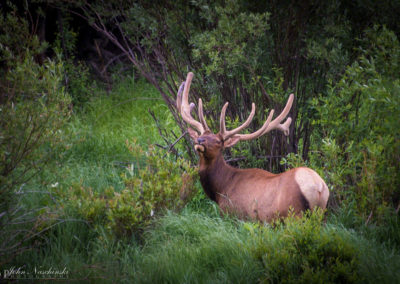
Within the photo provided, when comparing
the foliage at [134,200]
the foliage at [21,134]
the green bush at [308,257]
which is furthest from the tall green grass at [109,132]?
the green bush at [308,257]

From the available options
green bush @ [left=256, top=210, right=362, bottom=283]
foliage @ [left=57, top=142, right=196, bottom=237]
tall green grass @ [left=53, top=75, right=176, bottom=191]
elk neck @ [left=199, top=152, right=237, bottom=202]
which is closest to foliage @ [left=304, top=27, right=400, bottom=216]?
green bush @ [left=256, top=210, right=362, bottom=283]

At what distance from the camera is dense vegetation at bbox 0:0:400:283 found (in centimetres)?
374

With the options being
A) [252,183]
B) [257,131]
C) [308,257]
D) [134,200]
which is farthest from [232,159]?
[308,257]

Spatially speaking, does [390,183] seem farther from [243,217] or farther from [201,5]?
[201,5]

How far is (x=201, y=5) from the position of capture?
5.41 m

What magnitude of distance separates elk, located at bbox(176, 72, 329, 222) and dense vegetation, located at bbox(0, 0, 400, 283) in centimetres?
20

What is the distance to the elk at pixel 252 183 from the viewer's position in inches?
161

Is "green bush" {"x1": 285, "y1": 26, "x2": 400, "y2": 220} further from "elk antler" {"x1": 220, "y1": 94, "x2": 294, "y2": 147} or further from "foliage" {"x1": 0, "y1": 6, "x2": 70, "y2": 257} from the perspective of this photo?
"foliage" {"x1": 0, "y1": 6, "x2": 70, "y2": 257}

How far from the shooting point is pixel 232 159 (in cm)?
560

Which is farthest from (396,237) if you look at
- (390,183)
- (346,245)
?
(346,245)

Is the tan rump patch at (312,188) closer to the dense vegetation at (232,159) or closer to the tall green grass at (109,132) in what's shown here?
the dense vegetation at (232,159)

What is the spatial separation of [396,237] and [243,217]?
1419 millimetres

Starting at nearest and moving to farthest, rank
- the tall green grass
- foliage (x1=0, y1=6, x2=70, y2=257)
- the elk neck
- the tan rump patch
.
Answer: foliage (x1=0, y1=6, x2=70, y2=257), the tan rump patch, the elk neck, the tall green grass

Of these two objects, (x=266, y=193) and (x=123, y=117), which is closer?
(x=266, y=193)
